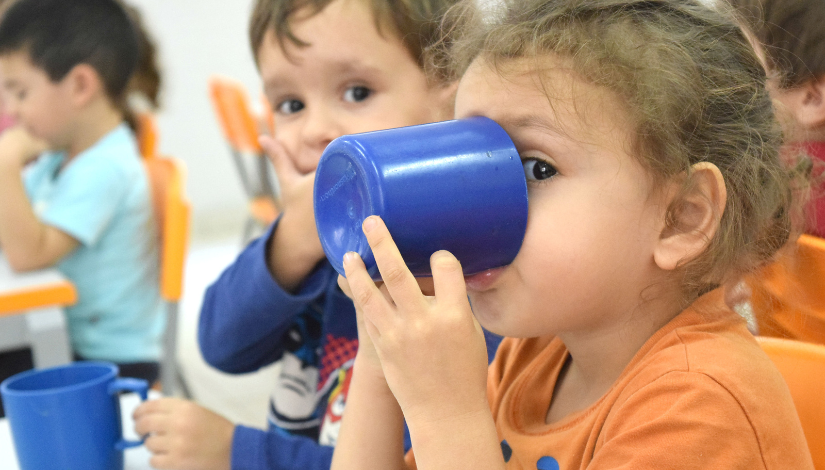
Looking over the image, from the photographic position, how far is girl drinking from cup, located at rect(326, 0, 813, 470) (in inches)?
23.8

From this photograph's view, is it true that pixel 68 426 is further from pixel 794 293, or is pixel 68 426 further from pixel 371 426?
pixel 794 293

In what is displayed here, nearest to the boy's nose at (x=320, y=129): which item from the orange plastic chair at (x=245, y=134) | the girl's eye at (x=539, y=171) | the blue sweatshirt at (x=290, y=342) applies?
the blue sweatshirt at (x=290, y=342)

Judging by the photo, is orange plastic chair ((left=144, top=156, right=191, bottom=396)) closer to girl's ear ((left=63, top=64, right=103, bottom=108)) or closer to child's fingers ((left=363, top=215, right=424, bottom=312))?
girl's ear ((left=63, top=64, right=103, bottom=108))

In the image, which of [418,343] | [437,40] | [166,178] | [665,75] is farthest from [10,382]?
[166,178]

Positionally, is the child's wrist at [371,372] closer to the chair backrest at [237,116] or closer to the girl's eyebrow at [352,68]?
the girl's eyebrow at [352,68]

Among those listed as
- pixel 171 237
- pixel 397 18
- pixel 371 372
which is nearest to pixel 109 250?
pixel 171 237

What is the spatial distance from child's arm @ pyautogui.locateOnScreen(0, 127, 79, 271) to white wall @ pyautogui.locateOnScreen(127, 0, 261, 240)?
2714 millimetres

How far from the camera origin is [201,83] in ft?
15.2

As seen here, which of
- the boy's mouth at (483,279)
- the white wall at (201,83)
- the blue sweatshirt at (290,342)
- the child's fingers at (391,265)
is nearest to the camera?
the child's fingers at (391,265)

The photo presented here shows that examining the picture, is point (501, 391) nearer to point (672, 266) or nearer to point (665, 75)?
point (672, 266)

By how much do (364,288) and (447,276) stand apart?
7 cm

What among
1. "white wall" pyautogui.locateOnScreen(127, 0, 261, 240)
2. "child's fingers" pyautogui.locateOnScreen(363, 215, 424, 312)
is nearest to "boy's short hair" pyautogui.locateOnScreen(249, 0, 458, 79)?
"child's fingers" pyautogui.locateOnScreen(363, 215, 424, 312)

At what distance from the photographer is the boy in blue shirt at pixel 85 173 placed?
1.78 m

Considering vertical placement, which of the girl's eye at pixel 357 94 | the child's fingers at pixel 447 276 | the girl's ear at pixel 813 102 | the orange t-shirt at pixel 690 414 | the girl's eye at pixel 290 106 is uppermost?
the child's fingers at pixel 447 276
